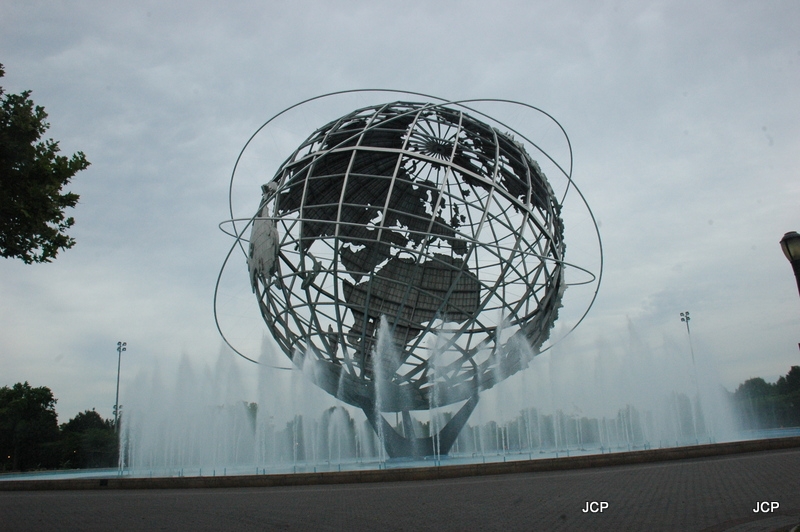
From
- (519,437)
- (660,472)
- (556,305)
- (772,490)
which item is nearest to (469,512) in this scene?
(772,490)

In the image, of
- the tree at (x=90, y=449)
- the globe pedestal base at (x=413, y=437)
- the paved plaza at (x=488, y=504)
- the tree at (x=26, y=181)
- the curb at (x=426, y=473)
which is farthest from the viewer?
the tree at (x=90, y=449)

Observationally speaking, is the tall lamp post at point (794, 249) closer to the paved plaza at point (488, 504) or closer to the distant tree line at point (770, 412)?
the paved plaza at point (488, 504)

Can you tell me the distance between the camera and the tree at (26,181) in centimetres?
834

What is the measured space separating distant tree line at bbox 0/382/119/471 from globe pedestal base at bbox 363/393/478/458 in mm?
26983

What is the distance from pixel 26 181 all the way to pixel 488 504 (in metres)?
7.93

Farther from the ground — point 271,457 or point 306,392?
point 306,392

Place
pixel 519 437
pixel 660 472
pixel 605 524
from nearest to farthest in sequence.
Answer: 1. pixel 605 524
2. pixel 660 472
3. pixel 519 437

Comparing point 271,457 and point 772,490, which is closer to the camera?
point 772,490

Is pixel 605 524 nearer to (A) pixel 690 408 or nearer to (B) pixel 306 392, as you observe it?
(B) pixel 306 392

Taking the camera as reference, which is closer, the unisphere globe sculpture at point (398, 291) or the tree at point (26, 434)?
the unisphere globe sculpture at point (398, 291)

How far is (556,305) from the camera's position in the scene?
1930cm

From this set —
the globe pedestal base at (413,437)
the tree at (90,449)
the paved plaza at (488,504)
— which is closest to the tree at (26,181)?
the paved plaza at (488,504)

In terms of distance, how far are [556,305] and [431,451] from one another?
6.06m

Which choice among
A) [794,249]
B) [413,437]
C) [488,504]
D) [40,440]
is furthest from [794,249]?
[40,440]
